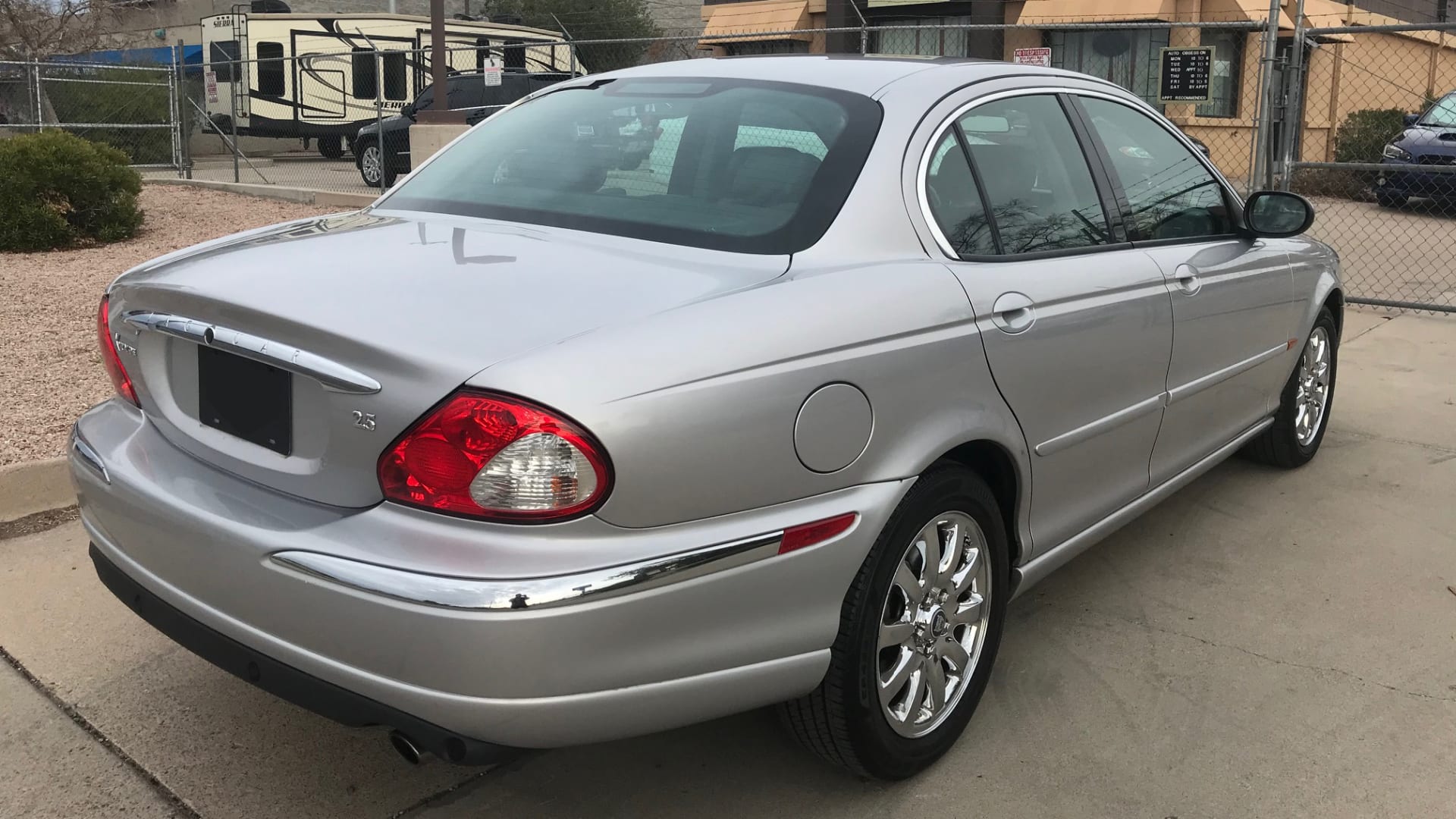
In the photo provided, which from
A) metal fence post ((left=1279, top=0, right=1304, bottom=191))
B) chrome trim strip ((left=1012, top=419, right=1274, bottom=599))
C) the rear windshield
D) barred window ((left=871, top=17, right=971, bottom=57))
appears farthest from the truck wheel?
chrome trim strip ((left=1012, top=419, right=1274, bottom=599))

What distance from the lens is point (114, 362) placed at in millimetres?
2811

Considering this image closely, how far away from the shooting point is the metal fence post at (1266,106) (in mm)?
9273

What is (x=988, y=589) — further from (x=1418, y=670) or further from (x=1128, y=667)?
(x=1418, y=670)

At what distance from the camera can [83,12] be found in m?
Answer: 26.0

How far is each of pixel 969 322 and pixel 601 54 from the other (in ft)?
99.3

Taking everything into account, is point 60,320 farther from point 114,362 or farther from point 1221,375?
point 1221,375

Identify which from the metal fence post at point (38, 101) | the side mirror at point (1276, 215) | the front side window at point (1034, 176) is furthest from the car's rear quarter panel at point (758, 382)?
the metal fence post at point (38, 101)

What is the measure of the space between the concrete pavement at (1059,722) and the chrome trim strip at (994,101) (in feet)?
4.05

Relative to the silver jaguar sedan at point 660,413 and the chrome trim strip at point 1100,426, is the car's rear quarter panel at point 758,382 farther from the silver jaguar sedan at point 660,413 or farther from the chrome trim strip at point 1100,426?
the chrome trim strip at point 1100,426

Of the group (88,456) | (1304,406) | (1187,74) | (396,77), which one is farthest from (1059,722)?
(396,77)

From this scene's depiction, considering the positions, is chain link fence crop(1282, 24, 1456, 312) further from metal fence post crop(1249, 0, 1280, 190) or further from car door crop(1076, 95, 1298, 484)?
car door crop(1076, 95, 1298, 484)

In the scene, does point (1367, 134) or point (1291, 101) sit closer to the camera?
point (1291, 101)

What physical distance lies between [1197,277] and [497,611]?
8.77 ft

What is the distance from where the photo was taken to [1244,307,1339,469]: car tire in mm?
5035
